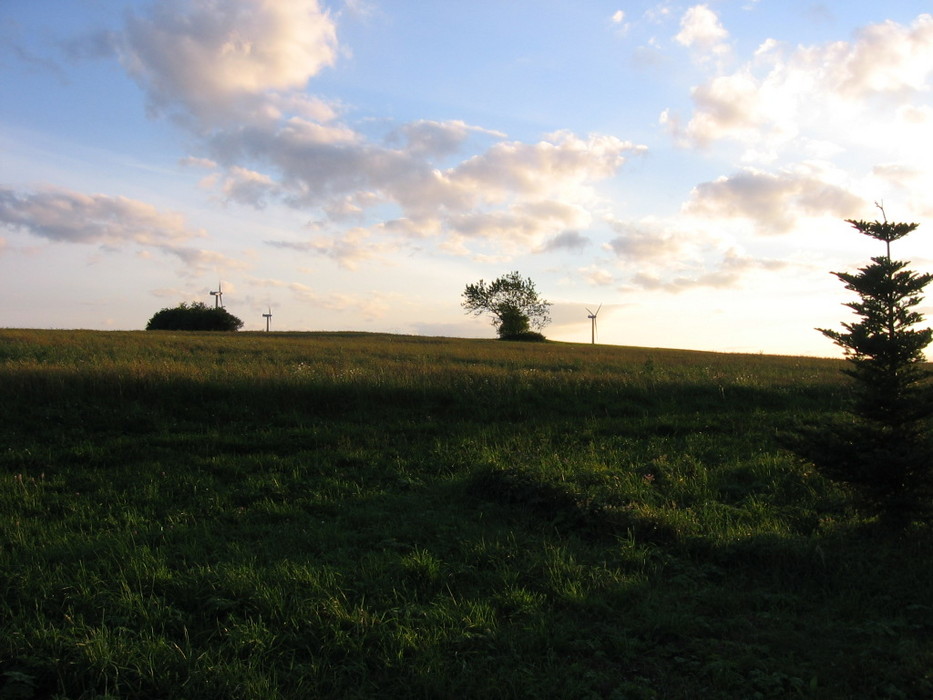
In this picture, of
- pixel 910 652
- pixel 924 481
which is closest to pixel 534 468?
pixel 924 481

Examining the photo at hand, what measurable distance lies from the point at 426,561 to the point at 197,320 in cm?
6416

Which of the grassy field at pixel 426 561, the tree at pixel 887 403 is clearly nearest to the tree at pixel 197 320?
the grassy field at pixel 426 561

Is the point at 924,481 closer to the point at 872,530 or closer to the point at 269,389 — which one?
the point at 872,530

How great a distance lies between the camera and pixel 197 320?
6531cm

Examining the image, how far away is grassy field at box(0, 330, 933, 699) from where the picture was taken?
4.80m

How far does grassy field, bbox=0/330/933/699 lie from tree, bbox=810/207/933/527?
52 centimetres

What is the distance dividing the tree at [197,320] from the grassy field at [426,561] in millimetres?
52918

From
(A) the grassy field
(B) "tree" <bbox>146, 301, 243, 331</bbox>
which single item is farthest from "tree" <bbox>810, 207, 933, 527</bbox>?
(B) "tree" <bbox>146, 301, 243, 331</bbox>

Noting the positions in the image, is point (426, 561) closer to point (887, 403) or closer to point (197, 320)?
point (887, 403)

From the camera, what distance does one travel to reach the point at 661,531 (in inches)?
310

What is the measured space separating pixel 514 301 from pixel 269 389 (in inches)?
3116

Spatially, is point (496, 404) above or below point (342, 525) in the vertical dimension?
above

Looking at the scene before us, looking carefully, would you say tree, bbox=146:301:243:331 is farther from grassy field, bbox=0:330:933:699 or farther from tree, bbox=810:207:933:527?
tree, bbox=810:207:933:527

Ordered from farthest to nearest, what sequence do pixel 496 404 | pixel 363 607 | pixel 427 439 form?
pixel 496 404
pixel 427 439
pixel 363 607
